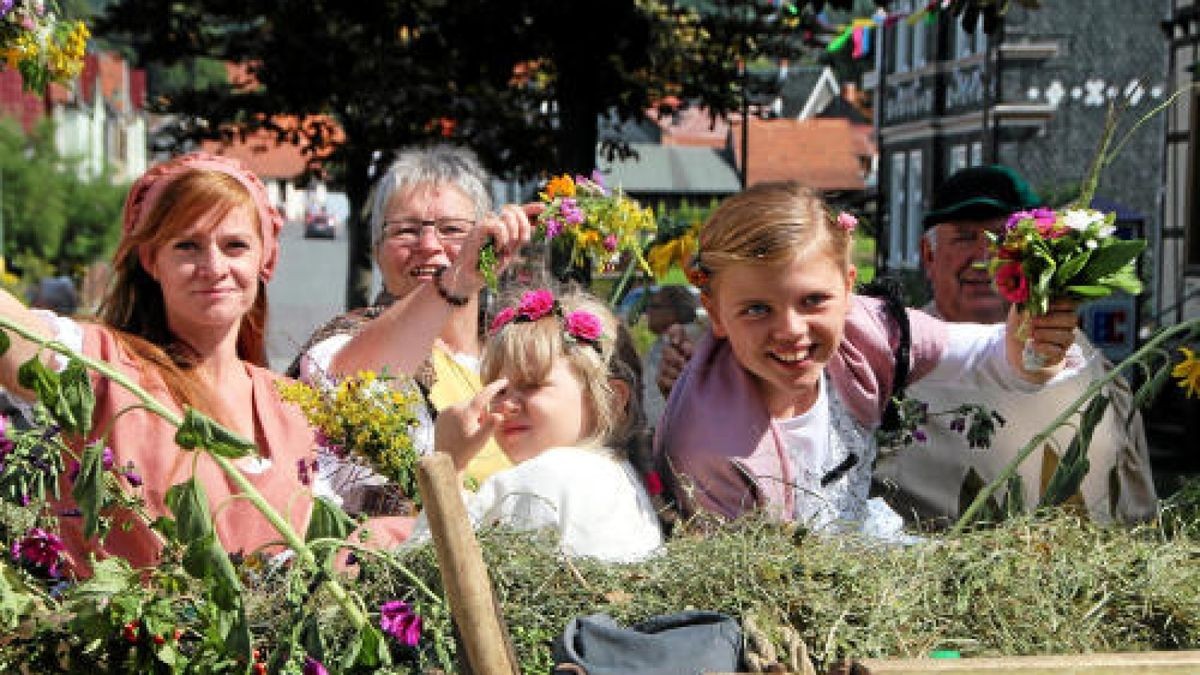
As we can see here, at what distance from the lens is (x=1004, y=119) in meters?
24.9

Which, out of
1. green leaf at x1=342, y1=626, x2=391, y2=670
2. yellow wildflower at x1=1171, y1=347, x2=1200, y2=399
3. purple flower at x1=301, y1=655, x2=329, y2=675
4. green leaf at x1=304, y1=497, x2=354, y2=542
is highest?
yellow wildflower at x1=1171, y1=347, x2=1200, y2=399

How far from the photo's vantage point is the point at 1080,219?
2.76 meters

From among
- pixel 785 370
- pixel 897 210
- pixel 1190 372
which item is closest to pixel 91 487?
pixel 785 370

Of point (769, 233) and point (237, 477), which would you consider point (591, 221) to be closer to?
point (769, 233)

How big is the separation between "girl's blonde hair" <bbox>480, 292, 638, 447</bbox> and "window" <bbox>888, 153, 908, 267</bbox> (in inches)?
1088

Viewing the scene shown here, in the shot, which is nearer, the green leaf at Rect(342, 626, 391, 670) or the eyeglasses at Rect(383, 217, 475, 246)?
the green leaf at Rect(342, 626, 391, 670)

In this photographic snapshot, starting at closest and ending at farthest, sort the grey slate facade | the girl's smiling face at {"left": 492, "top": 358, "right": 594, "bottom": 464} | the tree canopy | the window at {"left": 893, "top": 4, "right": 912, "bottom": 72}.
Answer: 1. the girl's smiling face at {"left": 492, "top": 358, "right": 594, "bottom": 464}
2. the tree canopy
3. the grey slate facade
4. the window at {"left": 893, "top": 4, "right": 912, "bottom": 72}

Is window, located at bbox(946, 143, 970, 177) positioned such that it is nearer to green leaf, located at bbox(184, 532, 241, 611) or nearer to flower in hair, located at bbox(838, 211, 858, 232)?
flower in hair, located at bbox(838, 211, 858, 232)

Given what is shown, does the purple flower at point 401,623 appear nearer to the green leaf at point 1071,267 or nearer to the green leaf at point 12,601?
the green leaf at point 12,601

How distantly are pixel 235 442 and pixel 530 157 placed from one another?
42.8 ft

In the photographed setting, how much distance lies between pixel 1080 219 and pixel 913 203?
89.3ft

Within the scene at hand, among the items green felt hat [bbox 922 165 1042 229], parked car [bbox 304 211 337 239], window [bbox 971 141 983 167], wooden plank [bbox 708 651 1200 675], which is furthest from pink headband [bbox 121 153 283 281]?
parked car [bbox 304 211 337 239]

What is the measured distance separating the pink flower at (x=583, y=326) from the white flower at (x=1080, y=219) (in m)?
0.78

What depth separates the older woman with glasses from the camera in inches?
117
